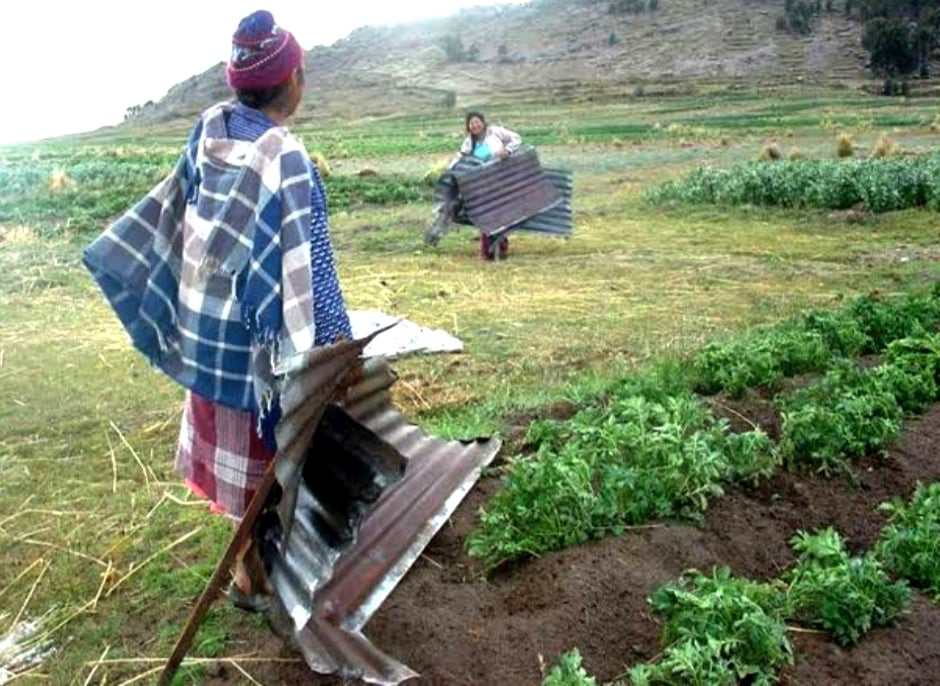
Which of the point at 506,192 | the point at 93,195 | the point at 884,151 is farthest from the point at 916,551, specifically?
the point at 884,151

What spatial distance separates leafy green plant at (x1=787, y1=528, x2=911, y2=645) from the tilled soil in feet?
0.16

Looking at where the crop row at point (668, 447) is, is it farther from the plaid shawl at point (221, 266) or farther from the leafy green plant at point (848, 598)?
the plaid shawl at point (221, 266)

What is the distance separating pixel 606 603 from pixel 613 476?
54cm

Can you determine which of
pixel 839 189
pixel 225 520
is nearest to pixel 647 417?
pixel 225 520

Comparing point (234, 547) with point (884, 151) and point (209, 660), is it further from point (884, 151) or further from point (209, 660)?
point (884, 151)

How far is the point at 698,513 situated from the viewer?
3.82m

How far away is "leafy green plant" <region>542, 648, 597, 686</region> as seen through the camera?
2.65 metres

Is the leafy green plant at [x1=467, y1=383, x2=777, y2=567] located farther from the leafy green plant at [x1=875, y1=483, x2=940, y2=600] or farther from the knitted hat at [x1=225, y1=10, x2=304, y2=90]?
the knitted hat at [x1=225, y1=10, x2=304, y2=90]

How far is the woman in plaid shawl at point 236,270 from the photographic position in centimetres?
289

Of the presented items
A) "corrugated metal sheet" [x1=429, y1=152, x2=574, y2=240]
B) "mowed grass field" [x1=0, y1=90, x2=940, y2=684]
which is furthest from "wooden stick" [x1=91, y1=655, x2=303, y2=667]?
"corrugated metal sheet" [x1=429, y1=152, x2=574, y2=240]

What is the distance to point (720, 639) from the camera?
2818 mm

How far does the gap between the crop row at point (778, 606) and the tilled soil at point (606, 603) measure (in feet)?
0.23

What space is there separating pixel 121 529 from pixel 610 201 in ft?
39.8

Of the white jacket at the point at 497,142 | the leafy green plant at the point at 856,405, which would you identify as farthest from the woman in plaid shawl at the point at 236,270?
the white jacket at the point at 497,142
